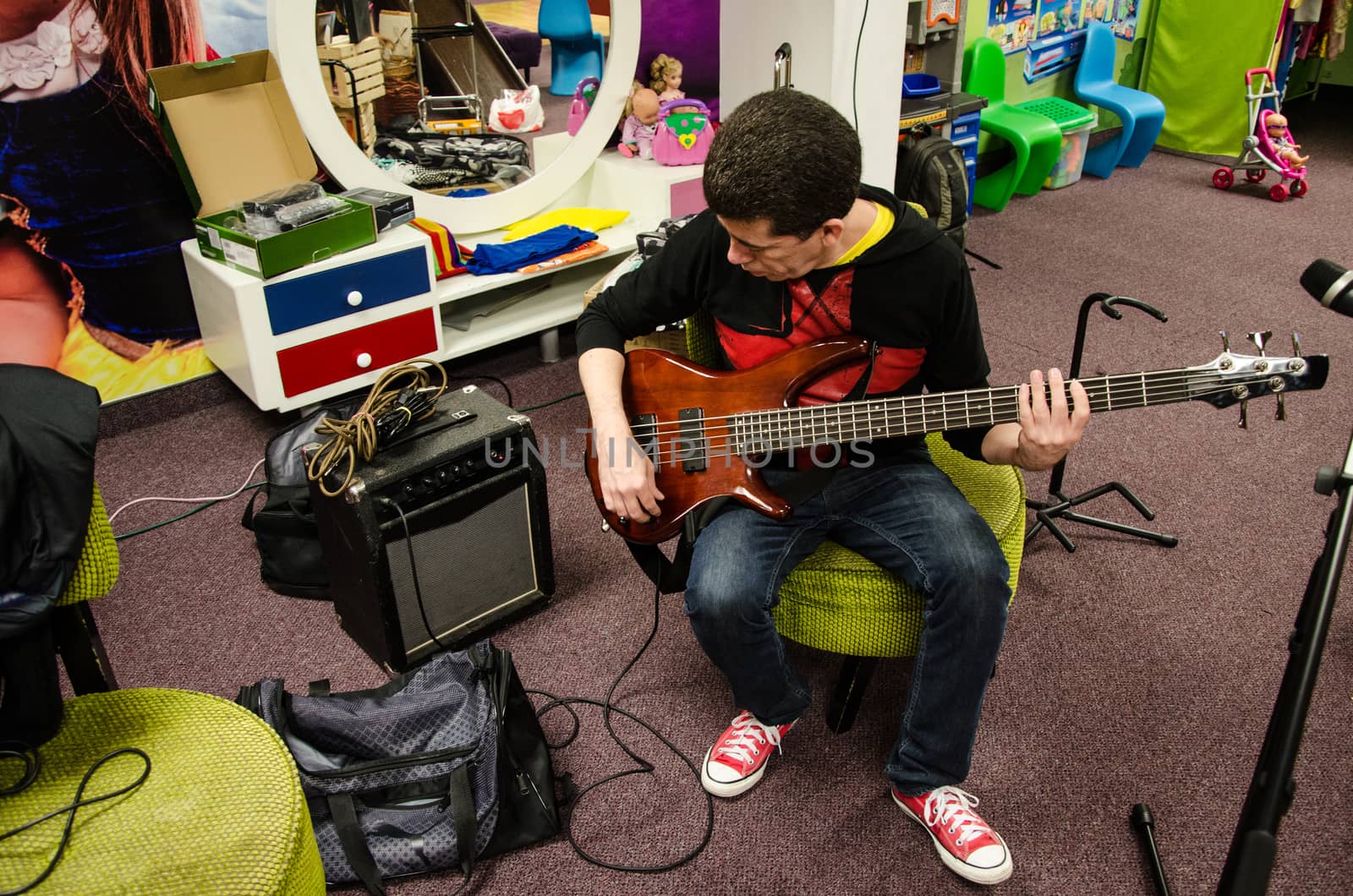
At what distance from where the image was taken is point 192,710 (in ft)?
4.47

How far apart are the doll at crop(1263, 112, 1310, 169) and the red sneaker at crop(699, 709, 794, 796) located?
13.2ft

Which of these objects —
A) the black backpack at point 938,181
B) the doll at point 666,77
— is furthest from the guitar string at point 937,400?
the black backpack at point 938,181

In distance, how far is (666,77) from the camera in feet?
10.8

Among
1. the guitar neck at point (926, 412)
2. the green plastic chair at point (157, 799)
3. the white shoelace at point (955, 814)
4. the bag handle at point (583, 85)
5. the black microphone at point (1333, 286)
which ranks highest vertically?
the black microphone at point (1333, 286)

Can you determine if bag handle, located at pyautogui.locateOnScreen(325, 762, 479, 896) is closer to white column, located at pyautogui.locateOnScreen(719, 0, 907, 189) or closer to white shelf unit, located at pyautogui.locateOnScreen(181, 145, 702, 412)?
white shelf unit, located at pyautogui.locateOnScreen(181, 145, 702, 412)

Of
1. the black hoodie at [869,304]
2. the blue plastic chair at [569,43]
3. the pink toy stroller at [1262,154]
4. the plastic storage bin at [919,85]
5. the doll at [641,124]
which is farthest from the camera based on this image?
the pink toy stroller at [1262,154]

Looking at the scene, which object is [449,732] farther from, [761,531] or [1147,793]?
[1147,793]

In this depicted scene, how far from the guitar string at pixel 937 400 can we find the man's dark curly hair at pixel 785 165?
27cm

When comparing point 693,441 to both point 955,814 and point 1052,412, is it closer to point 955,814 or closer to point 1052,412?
point 1052,412

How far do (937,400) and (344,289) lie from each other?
1608 mm

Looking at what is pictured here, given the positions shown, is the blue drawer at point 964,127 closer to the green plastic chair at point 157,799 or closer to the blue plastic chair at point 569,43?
the blue plastic chair at point 569,43

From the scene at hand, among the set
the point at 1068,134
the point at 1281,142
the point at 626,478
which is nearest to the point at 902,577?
the point at 626,478

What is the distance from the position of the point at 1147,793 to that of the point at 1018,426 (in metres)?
0.66

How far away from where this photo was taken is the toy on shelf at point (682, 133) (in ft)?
10.3
